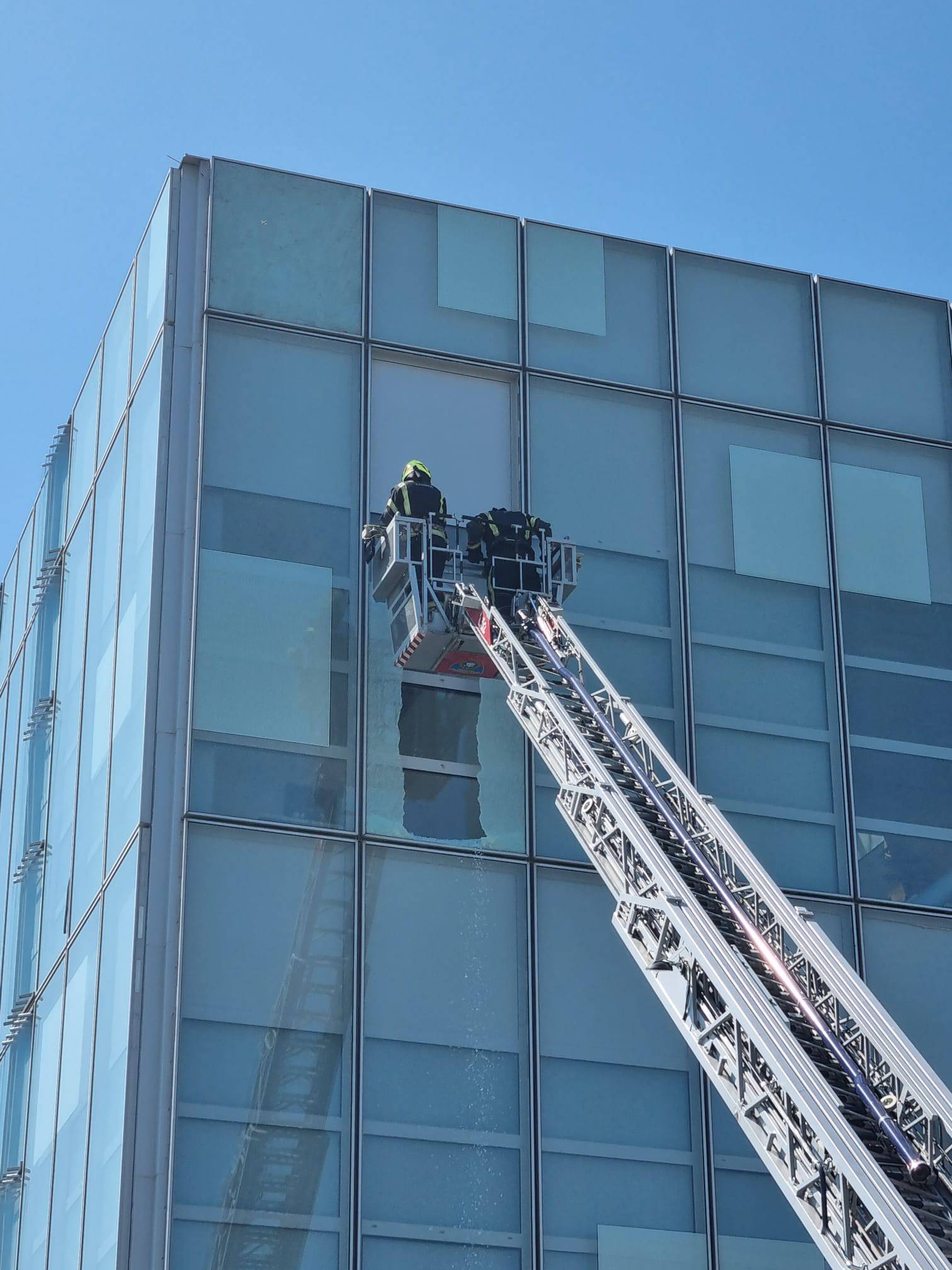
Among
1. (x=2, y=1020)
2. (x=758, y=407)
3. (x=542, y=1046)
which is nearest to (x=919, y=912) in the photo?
(x=542, y=1046)

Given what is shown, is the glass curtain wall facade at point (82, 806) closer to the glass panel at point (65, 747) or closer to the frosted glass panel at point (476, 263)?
the glass panel at point (65, 747)

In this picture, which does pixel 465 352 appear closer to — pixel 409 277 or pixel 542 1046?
pixel 409 277

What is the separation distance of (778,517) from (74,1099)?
462 inches

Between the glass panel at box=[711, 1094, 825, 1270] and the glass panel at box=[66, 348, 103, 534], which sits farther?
the glass panel at box=[66, 348, 103, 534]

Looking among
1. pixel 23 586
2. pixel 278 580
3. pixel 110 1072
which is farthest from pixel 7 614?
pixel 110 1072

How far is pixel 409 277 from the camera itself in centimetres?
2711

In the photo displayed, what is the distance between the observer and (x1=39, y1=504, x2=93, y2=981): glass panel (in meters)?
26.1

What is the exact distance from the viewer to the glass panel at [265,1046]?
21562 mm

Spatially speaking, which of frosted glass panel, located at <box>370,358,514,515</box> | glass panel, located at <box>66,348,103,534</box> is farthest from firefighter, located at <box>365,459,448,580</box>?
glass panel, located at <box>66,348,103,534</box>

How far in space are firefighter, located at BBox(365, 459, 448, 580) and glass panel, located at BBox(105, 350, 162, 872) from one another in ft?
9.77

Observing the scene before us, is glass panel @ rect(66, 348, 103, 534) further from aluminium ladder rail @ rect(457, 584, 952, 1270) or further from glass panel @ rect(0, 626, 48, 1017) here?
aluminium ladder rail @ rect(457, 584, 952, 1270)

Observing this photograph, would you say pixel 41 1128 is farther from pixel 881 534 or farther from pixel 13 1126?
pixel 881 534

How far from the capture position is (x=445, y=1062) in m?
23.0

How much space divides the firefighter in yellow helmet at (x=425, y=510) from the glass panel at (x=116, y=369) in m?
4.75
